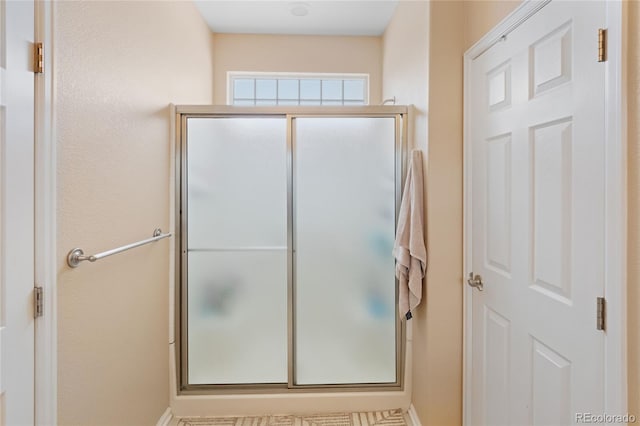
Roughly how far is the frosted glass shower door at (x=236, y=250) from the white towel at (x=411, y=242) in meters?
0.68

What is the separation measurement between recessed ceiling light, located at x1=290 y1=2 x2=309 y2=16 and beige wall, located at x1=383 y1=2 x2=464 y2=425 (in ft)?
3.44

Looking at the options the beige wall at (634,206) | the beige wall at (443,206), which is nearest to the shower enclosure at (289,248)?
the beige wall at (443,206)

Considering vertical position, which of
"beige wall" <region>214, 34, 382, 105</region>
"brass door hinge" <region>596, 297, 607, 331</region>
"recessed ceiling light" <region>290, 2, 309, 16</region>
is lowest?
"brass door hinge" <region>596, 297, 607, 331</region>

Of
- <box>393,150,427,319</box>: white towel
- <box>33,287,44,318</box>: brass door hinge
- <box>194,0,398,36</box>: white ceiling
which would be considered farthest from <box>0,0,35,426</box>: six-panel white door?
<box>194,0,398,36</box>: white ceiling

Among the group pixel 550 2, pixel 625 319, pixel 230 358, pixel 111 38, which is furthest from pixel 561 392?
pixel 111 38

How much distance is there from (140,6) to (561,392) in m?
2.29

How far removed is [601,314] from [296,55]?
2.90 m

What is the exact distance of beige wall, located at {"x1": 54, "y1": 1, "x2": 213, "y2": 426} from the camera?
48.9 inches

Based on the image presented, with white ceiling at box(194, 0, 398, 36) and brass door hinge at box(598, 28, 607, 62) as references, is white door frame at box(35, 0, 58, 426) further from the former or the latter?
white ceiling at box(194, 0, 398, 36)

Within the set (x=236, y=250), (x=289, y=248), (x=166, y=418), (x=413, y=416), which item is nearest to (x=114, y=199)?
(x=236, y=250)

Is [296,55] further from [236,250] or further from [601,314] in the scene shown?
[601,314]

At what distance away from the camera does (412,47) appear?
7.23 feet

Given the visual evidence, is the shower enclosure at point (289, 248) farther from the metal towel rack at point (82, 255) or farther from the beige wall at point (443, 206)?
the metal towel rack at point (82, 255)

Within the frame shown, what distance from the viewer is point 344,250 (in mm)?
2238
